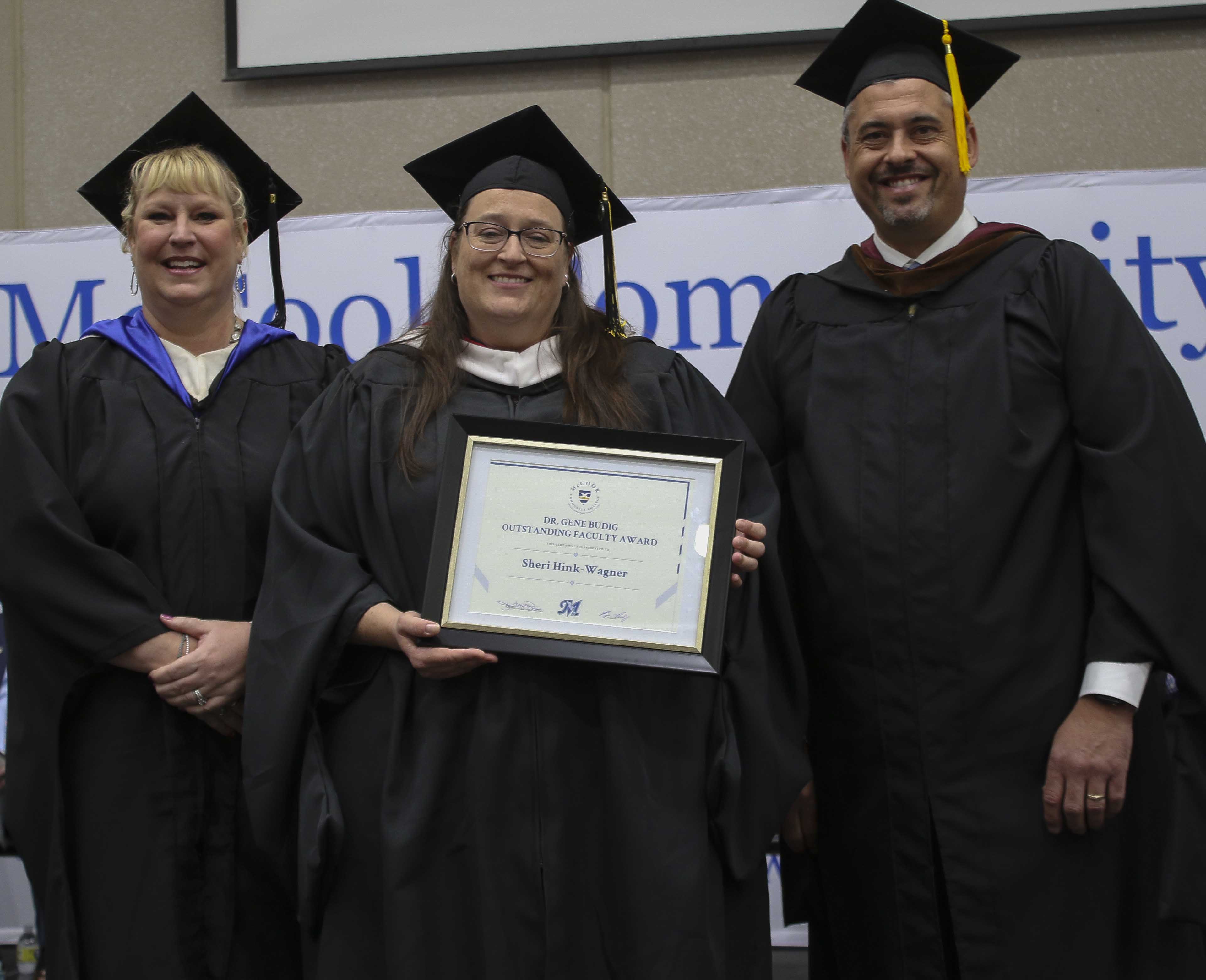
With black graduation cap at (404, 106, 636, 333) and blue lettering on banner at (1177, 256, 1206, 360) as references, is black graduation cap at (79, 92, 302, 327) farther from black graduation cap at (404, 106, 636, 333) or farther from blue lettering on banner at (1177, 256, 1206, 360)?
blue lettering on banner at (1177, 256, 1206, 360)

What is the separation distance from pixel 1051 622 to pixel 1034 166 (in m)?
2.34

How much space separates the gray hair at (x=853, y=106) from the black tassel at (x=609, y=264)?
1.75ft

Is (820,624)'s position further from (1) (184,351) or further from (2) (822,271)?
(1) (184,351)

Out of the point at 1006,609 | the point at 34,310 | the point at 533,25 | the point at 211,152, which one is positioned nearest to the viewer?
the point at 1006,609

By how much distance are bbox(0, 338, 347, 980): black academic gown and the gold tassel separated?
1.52m

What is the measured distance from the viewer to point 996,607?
2006 millimetres

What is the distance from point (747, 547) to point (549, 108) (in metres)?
2.60

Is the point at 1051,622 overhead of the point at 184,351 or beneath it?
beneath

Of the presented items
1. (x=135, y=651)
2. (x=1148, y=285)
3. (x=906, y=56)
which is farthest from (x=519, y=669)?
(x=1148, y=285)

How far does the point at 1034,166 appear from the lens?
3805 mm

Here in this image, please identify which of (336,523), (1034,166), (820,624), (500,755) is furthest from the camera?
(1034,166)

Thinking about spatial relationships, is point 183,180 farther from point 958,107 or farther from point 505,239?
point 958,107

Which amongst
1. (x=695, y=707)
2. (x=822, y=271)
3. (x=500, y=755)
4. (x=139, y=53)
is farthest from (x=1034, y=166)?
(x=139, y=53)

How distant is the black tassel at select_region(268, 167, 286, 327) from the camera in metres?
2.50
